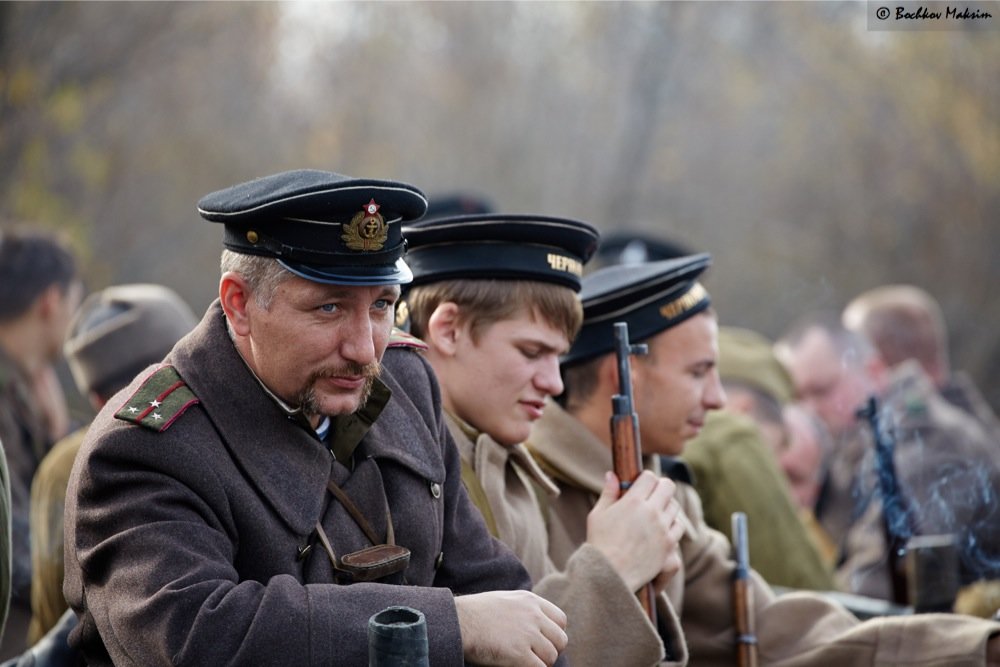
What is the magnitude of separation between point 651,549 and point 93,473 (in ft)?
5.80

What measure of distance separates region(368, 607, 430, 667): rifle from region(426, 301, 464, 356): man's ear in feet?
5.41

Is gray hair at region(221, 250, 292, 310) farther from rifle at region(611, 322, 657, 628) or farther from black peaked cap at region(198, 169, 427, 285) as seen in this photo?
rifle at region(611, 322, 657, 628)

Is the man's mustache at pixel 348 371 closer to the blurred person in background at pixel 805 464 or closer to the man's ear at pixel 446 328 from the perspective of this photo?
the man's ear at pixel 446 328

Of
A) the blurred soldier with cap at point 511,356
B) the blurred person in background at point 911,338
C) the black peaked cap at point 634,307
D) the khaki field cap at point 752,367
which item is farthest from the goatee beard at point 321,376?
the blurred person in background at point 911,338

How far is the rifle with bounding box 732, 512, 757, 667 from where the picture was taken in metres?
4.62

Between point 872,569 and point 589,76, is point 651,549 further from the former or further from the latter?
point 589,76

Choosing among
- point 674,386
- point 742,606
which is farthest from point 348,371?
point 742,606

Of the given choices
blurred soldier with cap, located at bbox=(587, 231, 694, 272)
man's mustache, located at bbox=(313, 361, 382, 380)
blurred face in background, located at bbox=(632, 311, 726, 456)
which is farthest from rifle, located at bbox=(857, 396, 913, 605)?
man's mustache, located at bbox=(313, 361, 382, 380)

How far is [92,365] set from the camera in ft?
19.0

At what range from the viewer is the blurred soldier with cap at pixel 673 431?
461 cm

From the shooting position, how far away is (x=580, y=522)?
462cm

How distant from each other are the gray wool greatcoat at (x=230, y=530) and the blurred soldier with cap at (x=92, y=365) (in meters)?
2.04

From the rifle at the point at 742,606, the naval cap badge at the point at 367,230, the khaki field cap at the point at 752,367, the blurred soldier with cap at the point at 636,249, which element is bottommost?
the rifle at the point at 742,606

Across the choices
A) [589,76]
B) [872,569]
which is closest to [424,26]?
[589,76]
